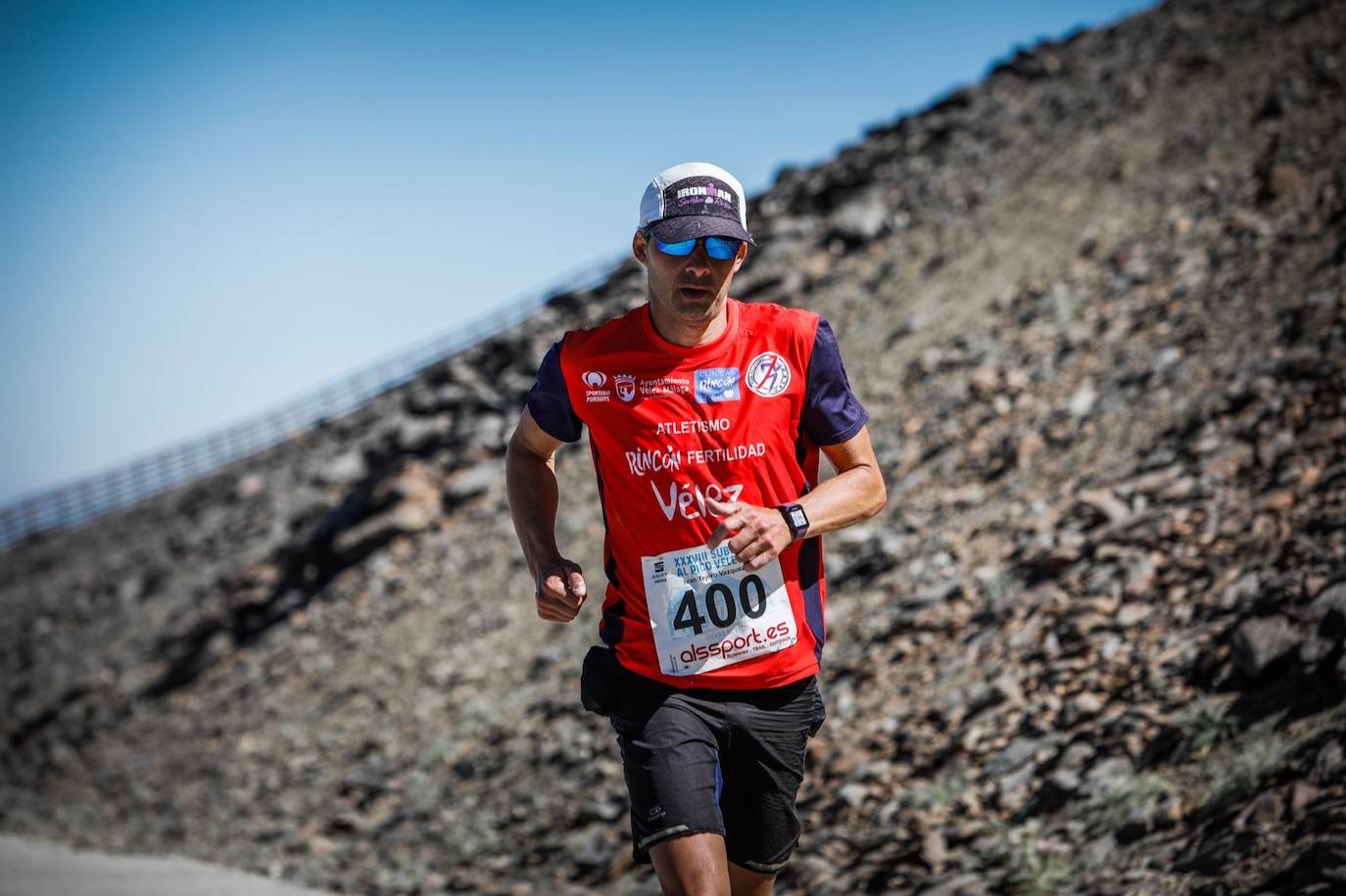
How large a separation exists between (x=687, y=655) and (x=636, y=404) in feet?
2.61

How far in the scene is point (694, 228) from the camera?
327 centimetres

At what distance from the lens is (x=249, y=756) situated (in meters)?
14.6

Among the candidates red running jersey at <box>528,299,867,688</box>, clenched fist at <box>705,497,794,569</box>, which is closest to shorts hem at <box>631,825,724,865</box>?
red running jersey at <box>528,299,867,688</box>

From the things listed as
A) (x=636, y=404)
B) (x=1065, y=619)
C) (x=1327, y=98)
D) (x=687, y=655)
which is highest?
(x=1327, y=98)

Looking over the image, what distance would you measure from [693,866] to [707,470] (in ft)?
3.78

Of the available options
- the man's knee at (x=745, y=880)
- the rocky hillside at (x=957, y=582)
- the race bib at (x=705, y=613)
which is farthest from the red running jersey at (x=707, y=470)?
the rocky hillside at (x=957, y=582)

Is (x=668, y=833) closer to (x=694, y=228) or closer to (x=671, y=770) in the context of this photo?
(x=671, y=770)

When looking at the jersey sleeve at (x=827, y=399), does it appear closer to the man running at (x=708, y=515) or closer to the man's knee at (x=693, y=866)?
the man running at (x=708, y=515)

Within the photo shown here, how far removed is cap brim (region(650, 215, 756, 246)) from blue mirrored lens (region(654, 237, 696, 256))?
0.01 meters

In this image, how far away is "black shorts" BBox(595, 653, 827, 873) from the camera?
329 centimetres

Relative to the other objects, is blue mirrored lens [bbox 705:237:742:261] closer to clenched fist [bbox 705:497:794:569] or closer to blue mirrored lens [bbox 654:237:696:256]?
blue mirrored lens [bbox 654:237:696:256]

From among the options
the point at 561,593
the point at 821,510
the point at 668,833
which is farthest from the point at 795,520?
the point at 668,833

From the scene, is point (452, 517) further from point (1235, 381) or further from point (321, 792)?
point (1235, 381)

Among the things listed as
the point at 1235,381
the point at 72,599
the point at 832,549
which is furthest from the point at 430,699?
the point at 72,599
